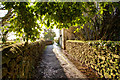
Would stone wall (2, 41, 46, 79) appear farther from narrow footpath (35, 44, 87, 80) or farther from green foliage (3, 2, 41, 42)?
narrow footpath (35, 44, 87, 80)

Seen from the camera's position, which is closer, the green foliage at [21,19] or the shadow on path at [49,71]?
the green foliage at [21,19]

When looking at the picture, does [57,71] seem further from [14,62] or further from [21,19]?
[21,19]

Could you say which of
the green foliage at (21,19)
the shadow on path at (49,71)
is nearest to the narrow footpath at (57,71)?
the shadow on path at (49,71)

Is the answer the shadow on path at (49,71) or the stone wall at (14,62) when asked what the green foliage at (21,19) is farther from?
the shadow on path at (49,71)

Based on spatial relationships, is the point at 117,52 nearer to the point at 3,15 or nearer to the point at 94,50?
the point at 94,50

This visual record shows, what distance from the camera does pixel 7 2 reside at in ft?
6.56

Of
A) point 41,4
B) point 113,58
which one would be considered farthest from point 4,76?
point 113,58

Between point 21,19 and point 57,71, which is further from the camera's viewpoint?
point 57,71

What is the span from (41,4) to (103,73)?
394 centimetres

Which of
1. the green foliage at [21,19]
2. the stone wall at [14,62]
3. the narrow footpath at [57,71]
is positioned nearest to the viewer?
the stone wall at [14,62]

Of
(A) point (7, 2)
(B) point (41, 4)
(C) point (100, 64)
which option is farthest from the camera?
(C) point (100, 64)

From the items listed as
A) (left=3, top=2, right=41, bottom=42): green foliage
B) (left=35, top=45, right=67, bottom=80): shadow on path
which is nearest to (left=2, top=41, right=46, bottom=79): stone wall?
(left=3, top=2, right=41, bottom=42): green foliage

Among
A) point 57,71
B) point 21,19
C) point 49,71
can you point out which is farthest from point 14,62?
point 57,71

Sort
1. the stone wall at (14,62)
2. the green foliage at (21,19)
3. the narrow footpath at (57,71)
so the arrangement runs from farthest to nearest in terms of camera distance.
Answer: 1. the narrow footpath at (57,71)
2. the green foliage at (21,19)
3. the stone wall at (14,62)
